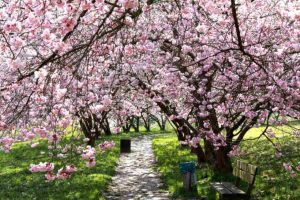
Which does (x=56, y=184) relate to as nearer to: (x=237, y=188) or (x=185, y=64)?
(x=237, y=188)

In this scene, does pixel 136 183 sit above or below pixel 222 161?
below

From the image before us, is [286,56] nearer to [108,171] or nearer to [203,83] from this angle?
[203,83]

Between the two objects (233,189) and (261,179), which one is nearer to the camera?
(233,189)

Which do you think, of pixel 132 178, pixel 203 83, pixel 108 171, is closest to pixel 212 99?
pixel 203 83

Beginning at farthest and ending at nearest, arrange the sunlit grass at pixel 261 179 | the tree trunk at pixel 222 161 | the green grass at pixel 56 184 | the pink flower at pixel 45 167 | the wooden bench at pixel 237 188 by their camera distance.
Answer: the tree trunk at pixel 222 161 → the green grass at pixel 56 184 → the sunlit grass at pixel 261 179 → the wooden bench at pixel 237 188 → the pink flower at pixel 45 167

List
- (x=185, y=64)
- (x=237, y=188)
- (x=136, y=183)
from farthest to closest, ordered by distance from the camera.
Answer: (x=136, y=183), (x=237, y=188), (x=185, y=64)

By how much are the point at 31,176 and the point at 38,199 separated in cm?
371

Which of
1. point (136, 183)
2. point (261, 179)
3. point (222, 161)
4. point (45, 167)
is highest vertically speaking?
point (45, 167)

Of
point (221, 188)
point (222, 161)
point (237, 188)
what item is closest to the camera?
point (221, 188)

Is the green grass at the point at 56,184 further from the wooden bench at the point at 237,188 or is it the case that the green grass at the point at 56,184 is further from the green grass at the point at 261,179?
the wooden bench at the point at 237,188

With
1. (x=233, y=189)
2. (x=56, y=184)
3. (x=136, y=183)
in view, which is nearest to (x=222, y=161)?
(x=136, y=183)

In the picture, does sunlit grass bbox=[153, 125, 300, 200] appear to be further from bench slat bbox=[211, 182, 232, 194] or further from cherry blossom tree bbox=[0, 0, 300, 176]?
cherry blossom tree bbox=[0, 0, 300, 176]

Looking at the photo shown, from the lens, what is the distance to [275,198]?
31.8 ft

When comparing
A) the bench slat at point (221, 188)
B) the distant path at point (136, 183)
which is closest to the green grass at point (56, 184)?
the distant path at point (136, 183)
